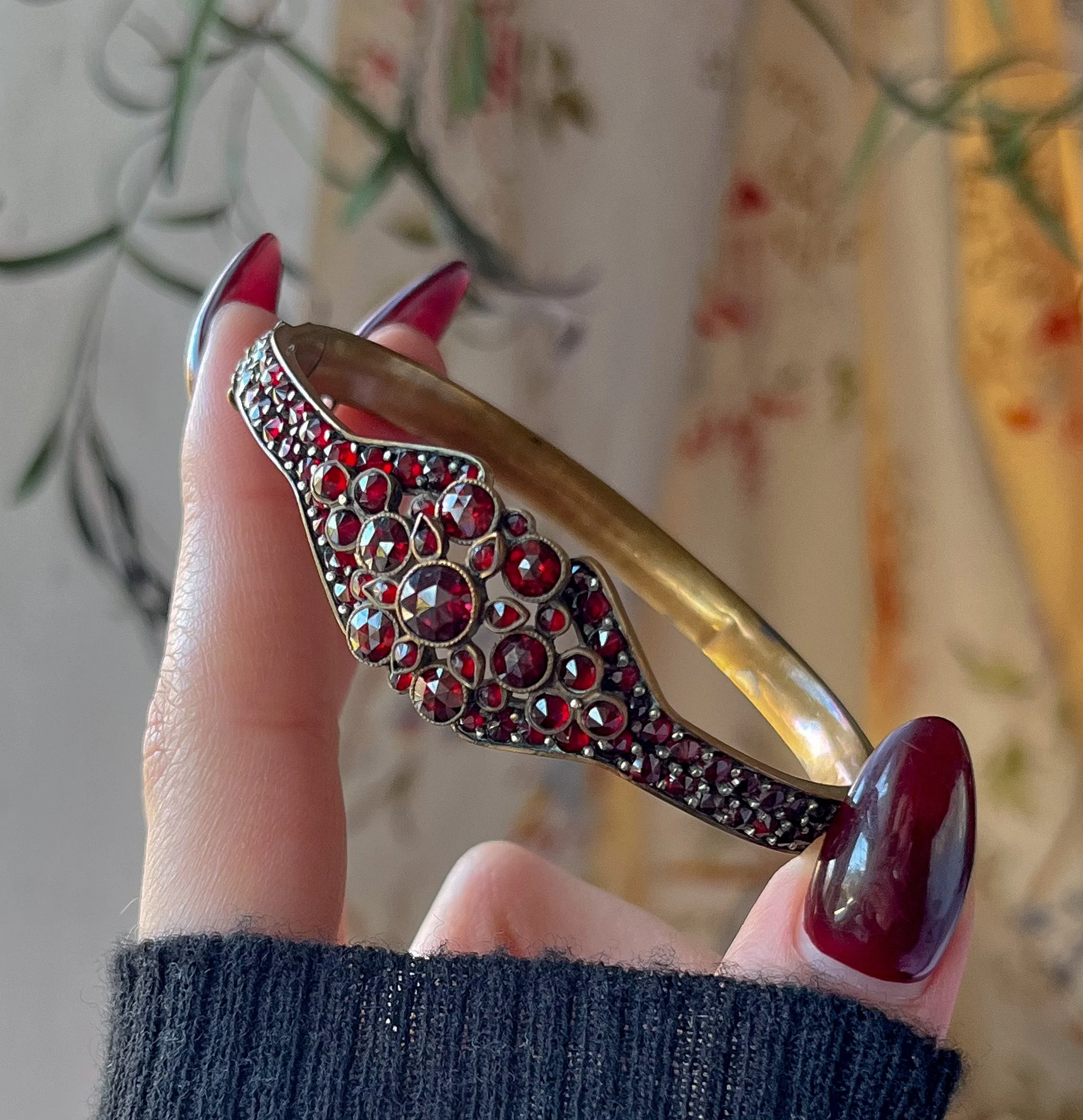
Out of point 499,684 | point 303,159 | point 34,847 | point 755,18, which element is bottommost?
point 34,847

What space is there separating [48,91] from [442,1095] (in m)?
0.68

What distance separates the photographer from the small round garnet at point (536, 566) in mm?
382

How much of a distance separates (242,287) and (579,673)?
0.35m

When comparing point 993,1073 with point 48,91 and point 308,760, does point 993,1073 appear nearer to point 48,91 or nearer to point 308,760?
point 308,760

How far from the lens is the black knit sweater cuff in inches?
13.2

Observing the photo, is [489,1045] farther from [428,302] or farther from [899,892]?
[428,302]

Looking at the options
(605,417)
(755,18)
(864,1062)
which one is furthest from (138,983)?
(755,18)

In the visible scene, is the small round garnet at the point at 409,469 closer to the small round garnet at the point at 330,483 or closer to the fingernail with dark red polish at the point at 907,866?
the small round garnet at the point at 330,483

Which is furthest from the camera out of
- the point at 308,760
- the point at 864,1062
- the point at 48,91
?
the point at 48,91

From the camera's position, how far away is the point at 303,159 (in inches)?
28.9

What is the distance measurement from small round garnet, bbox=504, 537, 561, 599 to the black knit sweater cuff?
0.14m

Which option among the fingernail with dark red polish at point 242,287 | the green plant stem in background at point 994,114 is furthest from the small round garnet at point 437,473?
the green plant stem in background at point 994,114

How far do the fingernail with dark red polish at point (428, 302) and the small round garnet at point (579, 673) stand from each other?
1.12ft

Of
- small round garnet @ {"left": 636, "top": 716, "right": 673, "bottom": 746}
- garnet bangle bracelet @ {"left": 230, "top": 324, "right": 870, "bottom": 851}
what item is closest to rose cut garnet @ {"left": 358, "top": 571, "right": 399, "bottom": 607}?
garnet bangle bracelet @ {"left": 230, "top": 324, "right": 870, "bottom": 851}
